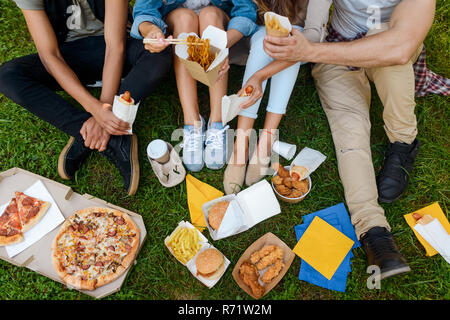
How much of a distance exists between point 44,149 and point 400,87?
9.40ft

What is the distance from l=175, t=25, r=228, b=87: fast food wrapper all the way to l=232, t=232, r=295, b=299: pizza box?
1.21 meters

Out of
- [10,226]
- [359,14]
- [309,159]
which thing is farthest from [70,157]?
[359,14]

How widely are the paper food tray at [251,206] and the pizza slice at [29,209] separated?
122cm

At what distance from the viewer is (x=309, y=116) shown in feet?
8.95

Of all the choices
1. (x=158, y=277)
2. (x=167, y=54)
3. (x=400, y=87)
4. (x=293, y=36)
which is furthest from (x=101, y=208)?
(x=400, y=87)

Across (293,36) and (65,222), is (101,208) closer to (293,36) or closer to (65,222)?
(65,222)

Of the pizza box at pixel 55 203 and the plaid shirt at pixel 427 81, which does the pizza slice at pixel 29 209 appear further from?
the plaid shirt at pixel 427 81

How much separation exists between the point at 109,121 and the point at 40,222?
937 mm

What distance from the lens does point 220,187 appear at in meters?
2.46

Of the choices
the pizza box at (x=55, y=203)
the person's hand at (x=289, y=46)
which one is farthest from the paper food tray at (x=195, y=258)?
the person's hand at (x=289, y=46)

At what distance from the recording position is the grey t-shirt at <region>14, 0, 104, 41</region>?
2.21m

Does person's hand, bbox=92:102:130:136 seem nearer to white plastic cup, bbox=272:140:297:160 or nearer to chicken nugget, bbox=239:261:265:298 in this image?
white plastic cup, bbox=272:140:297:160

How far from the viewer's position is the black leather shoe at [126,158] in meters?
2.30

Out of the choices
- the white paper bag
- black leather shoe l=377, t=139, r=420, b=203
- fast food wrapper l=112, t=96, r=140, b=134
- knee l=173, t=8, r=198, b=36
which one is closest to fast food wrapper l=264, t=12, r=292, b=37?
knee l=173, t=8, r=198, b=36
